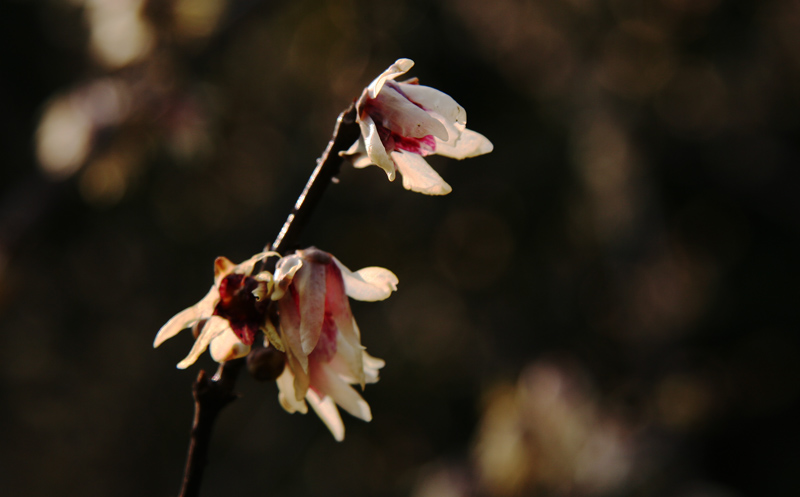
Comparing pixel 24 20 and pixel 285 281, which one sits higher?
pixel 285 281

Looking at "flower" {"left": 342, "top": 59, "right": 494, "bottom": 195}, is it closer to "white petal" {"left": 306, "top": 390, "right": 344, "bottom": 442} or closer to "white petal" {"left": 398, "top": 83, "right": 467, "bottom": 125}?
"white petal" {"left": 398, "top": 83, "right": 467, "bottom": 125}

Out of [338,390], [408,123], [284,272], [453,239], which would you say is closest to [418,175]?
[408,123]

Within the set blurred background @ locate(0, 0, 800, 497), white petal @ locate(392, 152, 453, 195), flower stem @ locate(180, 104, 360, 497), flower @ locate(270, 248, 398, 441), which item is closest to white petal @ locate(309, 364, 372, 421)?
flower @ locate(270, 248, 398, 441)

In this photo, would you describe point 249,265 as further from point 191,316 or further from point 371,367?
point 371,367

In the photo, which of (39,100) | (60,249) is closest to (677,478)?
(60,249)

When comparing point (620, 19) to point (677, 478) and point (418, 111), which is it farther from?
point (418, 111)

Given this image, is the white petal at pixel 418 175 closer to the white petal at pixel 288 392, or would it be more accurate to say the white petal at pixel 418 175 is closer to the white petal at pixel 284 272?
the white petal at pixel 284 272

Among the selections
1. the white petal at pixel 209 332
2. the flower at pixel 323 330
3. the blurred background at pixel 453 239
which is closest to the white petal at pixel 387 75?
the flower at pixel 323 330
